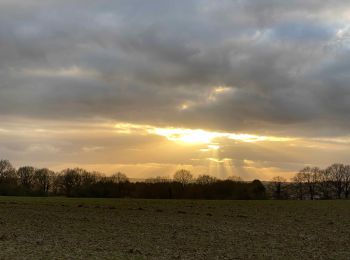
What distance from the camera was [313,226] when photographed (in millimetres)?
33719

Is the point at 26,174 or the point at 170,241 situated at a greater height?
the point at 26,174

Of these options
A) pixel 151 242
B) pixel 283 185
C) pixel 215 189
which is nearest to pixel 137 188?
pixel 215 189

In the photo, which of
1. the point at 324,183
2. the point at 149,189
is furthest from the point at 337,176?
the point at 149,189

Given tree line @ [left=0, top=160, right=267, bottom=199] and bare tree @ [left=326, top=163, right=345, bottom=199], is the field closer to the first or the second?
tree line @ [left=0, top=160, right=267, bottom=199]

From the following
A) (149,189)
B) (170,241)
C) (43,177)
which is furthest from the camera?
(43,177)

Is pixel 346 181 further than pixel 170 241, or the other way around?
pixel 346 181

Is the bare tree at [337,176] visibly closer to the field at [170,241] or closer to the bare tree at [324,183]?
the bare tree at [324,183]

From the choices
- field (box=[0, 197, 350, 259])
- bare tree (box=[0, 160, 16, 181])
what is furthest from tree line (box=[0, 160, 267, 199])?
field (box=[0, 197, 350, 259])

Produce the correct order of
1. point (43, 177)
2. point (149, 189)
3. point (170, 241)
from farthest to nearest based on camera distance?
1. point (43, 177)
2. point (149, 189)
3. point (170, 241)

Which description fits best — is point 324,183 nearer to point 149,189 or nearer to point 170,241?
point 149,189

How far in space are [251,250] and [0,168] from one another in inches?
6011

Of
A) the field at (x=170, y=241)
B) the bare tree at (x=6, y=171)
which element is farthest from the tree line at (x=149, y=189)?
the field at (x=170, y=241)

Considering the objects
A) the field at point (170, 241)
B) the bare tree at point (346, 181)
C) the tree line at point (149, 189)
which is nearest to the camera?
the field at point (170, 241)

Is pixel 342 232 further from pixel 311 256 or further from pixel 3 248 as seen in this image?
pixel 3 248
